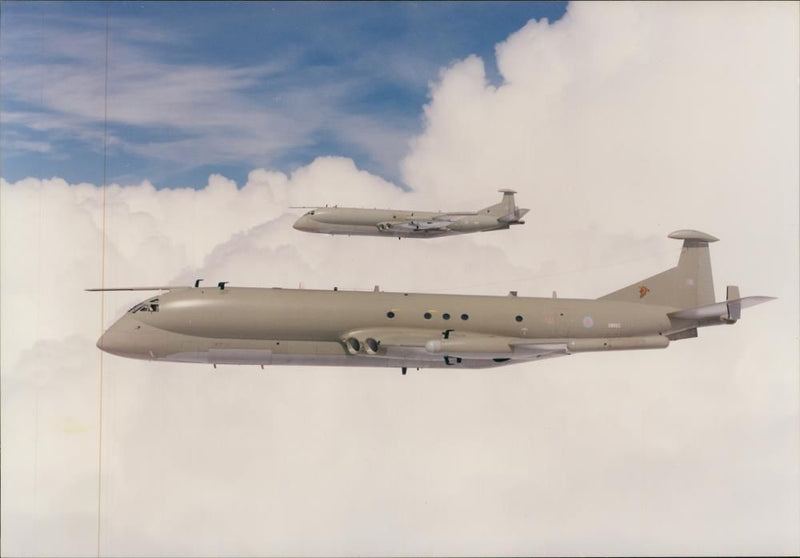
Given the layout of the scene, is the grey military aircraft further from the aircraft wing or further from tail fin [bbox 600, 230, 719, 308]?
the aircraft wing

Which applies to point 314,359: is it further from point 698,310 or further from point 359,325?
point 698,310

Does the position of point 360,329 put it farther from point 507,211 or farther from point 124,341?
point 507,211

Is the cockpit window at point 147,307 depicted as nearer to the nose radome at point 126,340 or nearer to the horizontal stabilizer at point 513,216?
the nose radome at point 126,340

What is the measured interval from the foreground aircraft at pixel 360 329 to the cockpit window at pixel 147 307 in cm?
3

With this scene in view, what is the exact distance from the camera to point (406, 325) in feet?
81.1

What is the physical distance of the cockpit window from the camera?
2442 centimetres

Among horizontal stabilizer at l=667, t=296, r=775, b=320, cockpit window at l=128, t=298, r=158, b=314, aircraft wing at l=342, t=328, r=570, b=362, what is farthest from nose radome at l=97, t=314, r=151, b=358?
horizontal stabilizer at l=667, t=296, r=775, b=320

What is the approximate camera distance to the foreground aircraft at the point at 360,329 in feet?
79.4

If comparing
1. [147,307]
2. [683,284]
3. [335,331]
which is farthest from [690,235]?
[147,307]

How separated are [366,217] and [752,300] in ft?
→ 43.7

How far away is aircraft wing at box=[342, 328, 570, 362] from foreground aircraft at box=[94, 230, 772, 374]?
28mm

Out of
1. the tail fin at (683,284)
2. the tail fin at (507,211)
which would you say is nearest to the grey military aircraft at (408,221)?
the tail fin at (507,211)

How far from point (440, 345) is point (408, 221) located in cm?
812

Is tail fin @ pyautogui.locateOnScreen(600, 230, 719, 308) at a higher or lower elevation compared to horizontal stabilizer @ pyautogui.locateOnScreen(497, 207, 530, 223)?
lower
